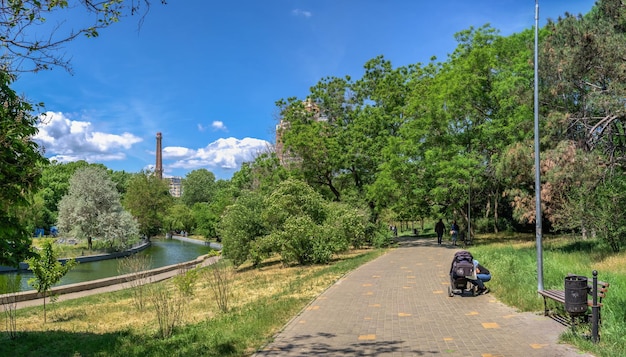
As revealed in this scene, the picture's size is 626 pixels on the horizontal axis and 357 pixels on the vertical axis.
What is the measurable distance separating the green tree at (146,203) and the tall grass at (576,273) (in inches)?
2787

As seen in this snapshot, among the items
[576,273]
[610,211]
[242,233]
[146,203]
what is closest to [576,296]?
[576,273]

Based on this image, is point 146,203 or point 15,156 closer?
point 15,156

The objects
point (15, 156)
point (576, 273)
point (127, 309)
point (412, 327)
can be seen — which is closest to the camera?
point (15, 156)

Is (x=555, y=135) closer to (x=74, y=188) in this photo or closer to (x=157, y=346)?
(x=157, y=346)

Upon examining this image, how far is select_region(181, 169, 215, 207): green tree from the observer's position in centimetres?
10756

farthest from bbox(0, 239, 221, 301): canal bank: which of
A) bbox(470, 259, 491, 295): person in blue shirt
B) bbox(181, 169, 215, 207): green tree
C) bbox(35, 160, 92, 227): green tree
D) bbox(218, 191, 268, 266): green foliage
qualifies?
bbox(181, 169, 215, 207): green tree

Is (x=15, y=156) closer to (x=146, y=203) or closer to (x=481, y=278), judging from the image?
(x=481, y=278)

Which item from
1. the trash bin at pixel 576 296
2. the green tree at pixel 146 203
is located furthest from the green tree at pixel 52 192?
the trash bin at pixel 576 296

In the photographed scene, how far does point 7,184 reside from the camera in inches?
240

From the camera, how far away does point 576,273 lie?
12492 mm

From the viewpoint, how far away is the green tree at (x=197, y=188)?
107562 millimetres

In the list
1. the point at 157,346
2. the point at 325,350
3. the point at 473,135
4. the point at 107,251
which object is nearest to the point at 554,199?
the point at 473,135

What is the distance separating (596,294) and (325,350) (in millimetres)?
4158

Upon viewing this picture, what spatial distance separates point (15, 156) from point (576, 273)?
13.1m
